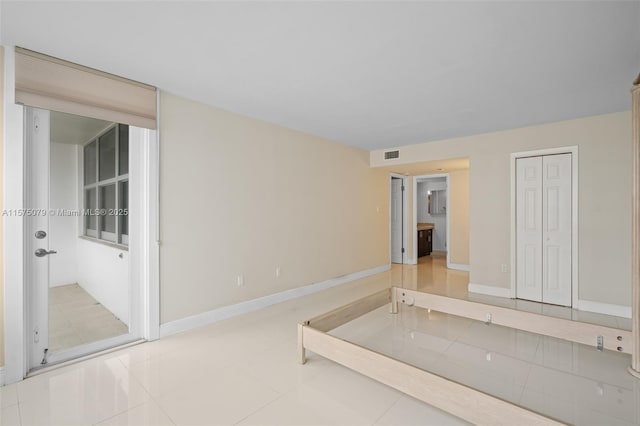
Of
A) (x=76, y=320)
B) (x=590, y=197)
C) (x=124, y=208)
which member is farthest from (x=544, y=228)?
(x=76, y=320)

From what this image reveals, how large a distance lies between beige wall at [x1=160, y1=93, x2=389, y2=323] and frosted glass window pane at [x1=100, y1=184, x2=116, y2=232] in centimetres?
47

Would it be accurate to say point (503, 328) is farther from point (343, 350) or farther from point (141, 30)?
point (141, 30)

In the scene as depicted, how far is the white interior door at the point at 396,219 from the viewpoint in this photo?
288 inches

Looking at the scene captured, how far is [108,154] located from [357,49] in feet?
8.77

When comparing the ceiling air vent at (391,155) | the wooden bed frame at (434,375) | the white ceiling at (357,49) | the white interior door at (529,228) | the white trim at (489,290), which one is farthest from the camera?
the ceiling air vent at (391,155)

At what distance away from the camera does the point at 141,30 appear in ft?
6.68

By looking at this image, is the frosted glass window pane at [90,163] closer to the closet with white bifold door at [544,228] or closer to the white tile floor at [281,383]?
the white tile floor at [281,383]

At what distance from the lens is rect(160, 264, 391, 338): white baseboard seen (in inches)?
123

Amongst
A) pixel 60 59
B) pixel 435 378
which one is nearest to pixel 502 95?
pixel 435 378

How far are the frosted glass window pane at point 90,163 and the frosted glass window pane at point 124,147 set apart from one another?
0.72 ft

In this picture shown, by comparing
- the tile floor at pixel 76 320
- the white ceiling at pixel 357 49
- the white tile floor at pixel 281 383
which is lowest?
the white tile floor at pixel 281 383

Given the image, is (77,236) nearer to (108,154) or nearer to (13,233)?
(13,233)

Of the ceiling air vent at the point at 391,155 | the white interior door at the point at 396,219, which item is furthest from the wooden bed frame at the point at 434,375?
the white interior door at the point at 396,219

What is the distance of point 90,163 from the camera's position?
2891 millimetres
